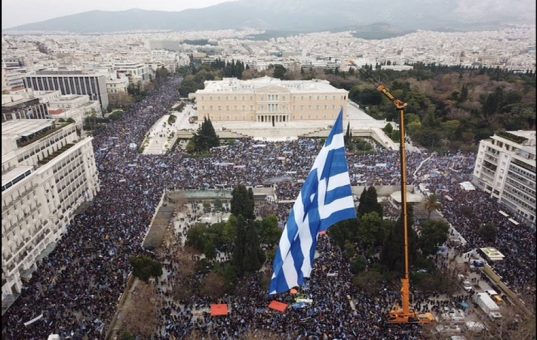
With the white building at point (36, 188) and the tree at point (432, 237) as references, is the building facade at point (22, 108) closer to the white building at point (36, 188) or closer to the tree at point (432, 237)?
the white building at point (36, 188)

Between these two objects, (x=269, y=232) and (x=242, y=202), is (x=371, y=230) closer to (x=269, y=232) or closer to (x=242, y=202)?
(x=269, y=232)

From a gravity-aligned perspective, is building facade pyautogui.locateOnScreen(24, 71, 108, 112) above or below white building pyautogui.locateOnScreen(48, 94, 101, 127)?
above

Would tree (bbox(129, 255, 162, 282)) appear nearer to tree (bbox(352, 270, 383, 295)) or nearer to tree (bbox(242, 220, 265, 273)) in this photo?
tree (bbox(242, 220, 265, 273))

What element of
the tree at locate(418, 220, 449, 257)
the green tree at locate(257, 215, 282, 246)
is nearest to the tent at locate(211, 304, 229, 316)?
the green tree at locate(257, 215, 282, 246)

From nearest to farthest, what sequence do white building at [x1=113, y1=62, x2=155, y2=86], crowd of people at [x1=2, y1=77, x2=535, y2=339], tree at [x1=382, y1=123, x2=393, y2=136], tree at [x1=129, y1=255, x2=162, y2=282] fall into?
1. crowd of people at [x1=2, y1=77, x2=535, y2=339]
2. tree at [x1=129, y1=255, x2=162, y2=282]
3. tree at [x1=382, y1=123, x2=393, y2=136]
4. white building at [x1=113, y1=62, x2=155, y2=86]

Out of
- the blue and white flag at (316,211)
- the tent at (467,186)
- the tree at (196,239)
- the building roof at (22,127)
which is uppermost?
the blue and white flag at (316,211)

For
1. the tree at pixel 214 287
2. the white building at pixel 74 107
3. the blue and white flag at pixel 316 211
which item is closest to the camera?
the blue and white flag at pixel 316 211

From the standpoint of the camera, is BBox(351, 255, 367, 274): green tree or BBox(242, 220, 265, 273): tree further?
BBox(351, 255, 367, 274): green tree

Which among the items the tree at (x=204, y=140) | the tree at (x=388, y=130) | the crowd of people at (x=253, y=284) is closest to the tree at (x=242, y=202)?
the crowd of people at (x=253, y=284)
